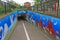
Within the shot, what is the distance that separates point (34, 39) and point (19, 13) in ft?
103

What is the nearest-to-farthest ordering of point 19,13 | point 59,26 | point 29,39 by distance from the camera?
point 59,26
point 29,39
point 19,13

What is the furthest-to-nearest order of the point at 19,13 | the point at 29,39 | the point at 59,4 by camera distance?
the point at 19,13
the point at 29,39
the point at 59,4

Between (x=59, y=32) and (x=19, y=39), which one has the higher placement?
(x=59, y=32)

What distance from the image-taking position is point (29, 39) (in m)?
14.2

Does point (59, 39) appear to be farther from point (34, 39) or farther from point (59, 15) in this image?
point (34, 39)

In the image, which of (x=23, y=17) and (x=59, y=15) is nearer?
(x=59, y=15)

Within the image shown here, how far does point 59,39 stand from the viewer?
11.4m

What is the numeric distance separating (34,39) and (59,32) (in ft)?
11.1

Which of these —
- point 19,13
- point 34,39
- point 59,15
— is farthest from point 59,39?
point 19,13

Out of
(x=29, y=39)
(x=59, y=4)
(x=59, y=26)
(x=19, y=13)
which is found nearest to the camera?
(x=59, y=26)

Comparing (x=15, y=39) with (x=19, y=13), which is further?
(x=19, y=13)

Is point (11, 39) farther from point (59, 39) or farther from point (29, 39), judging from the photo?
point (59, 39)

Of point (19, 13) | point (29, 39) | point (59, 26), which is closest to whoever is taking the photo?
point (59, 26)

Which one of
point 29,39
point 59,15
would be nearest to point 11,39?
point 29,39
